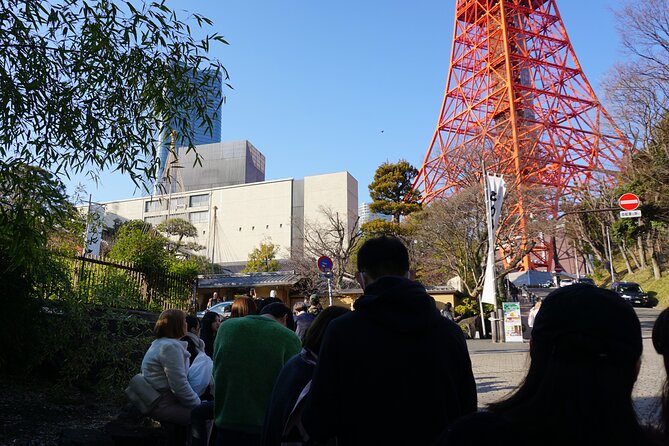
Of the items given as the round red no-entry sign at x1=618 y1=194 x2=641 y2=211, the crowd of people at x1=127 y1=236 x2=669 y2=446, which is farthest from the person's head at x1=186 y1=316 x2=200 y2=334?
the round red no-entry sign at x1=618 y1=194 x2=641 y2=211

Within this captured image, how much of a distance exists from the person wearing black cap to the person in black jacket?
0.64m

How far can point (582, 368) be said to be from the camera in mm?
1138

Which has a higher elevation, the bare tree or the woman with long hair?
the bare tree

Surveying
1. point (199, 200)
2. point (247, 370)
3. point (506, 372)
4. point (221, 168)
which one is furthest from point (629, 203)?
point (221, 168)

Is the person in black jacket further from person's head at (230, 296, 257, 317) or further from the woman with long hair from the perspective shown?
person's head at (230, 296, 257, 317)

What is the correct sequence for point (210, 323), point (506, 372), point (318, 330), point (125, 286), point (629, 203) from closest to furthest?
point (318, 330)
point (210, 323)
point (125, 286)
point (506, 372)
point (629, 203)

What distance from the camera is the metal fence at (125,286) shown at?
25.5 ft

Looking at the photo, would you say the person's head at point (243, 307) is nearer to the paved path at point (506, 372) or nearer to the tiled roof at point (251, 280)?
the paved path at point (506, 372)

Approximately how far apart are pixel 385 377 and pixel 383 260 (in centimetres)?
52

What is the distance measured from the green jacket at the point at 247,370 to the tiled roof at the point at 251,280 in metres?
24.3

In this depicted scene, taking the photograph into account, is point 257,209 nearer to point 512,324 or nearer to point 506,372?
point 512,324

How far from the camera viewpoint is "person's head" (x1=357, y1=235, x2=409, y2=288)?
2.16 m

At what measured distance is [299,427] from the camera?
2.09 metres

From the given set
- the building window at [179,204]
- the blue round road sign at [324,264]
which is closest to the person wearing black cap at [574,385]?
the blue round road sign at [324,264]
